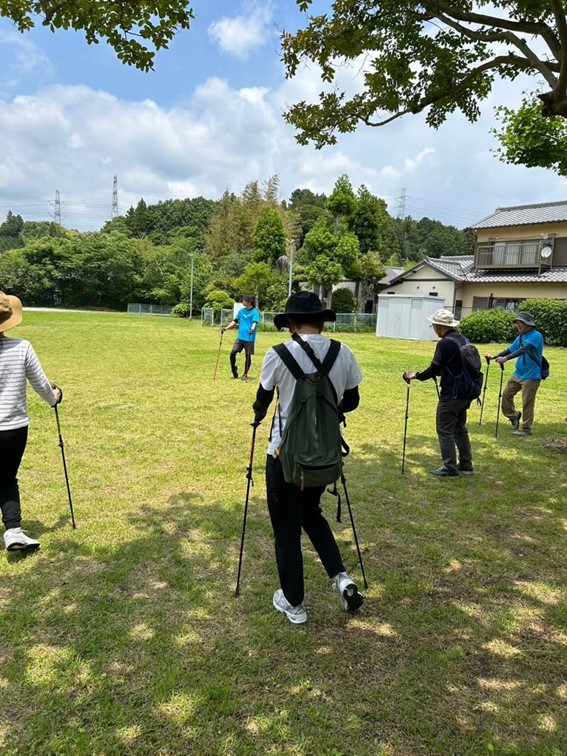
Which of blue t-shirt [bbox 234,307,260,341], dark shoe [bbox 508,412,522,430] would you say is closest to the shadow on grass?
dark shoe [bbox 508,412,522,430]

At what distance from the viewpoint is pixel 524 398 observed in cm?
752

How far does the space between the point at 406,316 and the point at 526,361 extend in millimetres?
21512

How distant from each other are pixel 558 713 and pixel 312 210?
2426 inches

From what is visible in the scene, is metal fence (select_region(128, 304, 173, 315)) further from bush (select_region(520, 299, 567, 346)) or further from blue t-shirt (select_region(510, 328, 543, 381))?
blue t-shirt (select_region(510, 328, 543, 381))

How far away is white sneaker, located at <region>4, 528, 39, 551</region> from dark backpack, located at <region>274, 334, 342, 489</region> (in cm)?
224

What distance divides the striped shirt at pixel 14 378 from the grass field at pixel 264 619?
1.04m

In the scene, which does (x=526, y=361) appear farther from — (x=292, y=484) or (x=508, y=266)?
(x=508, y=266)

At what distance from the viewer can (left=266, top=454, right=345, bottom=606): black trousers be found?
281 cm

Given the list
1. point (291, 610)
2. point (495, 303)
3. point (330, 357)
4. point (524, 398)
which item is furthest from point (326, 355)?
point (495, 303)

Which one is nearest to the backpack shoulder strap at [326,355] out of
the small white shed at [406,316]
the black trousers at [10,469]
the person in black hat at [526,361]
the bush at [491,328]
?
the black trousers at [10,469]

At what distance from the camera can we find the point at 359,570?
12.0 ft

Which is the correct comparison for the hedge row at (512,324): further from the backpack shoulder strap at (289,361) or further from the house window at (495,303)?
the backpack shoulder strap at (289,361)

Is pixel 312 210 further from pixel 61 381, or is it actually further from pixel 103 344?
pixel 61 381

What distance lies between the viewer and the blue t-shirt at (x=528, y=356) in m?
7.12
